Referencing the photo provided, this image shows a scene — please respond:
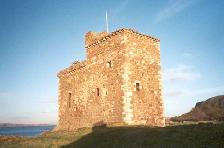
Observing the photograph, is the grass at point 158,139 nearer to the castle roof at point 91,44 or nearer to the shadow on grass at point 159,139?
the shadow on grass at point 159,139

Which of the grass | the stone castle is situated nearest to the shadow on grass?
the grass

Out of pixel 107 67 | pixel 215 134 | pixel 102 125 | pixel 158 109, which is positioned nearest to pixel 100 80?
pixel 107 67

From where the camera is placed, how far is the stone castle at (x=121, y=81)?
21484mm

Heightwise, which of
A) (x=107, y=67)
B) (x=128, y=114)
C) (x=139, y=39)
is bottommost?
(x=128, y=114)

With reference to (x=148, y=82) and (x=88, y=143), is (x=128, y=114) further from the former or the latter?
(x=88, y=143)

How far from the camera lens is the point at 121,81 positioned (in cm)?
2148

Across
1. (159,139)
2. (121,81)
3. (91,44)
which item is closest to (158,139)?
(159,139)

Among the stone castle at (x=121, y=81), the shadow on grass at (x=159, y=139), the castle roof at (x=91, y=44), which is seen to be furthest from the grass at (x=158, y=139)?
the castle roof at (x=91, y=44)

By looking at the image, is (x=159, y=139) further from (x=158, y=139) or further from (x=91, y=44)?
(x=91, y=44)

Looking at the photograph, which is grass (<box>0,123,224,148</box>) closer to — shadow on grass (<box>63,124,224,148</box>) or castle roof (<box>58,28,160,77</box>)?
shadow on grass (<box>63,124,224,148</box>)

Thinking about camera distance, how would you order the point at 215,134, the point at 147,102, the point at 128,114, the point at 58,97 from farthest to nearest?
the point at 58,97 < the point at 147,102 < the point at 128,114 < the point at 215,134

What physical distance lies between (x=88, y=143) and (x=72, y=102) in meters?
13.7

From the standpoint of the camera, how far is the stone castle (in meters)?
21.5

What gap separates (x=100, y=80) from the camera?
24.0 metres
